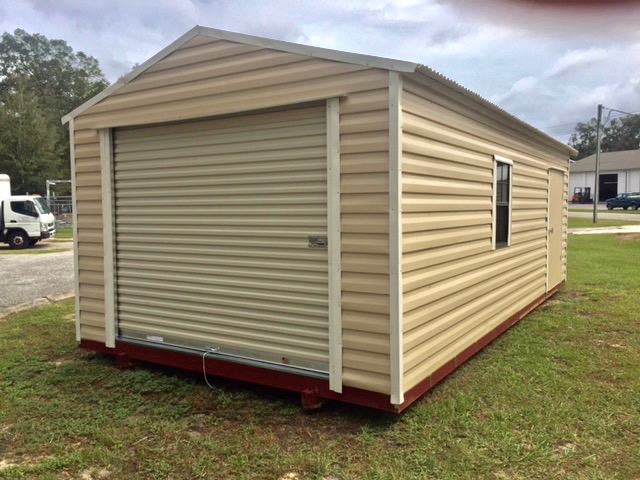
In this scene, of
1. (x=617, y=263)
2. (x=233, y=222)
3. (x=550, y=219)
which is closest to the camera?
(x=233, y=222)

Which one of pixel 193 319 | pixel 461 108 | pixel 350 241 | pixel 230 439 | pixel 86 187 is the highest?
pixel 461 108

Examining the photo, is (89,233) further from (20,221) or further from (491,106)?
(20,221)

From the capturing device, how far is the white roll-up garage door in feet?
12.6

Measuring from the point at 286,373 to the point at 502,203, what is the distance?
312 cm

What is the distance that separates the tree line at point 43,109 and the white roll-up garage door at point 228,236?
24.1 m

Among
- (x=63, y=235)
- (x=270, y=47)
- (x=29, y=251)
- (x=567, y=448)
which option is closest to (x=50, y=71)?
(x=63, y=235)

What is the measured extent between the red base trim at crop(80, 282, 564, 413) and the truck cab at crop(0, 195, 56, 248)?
1444 centimetres

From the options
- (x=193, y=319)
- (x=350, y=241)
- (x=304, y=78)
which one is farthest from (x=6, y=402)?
(x=304, y=78)

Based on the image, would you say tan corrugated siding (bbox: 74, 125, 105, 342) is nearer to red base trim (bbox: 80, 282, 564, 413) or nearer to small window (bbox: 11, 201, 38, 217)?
red base trim (bbox: 80, 282, 564, 413)

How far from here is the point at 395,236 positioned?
3402 millimetres

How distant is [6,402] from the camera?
4.00 m

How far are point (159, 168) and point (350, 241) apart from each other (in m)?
1.99

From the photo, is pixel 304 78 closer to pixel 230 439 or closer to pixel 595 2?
pixel 595 2

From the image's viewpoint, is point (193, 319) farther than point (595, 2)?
Yes
